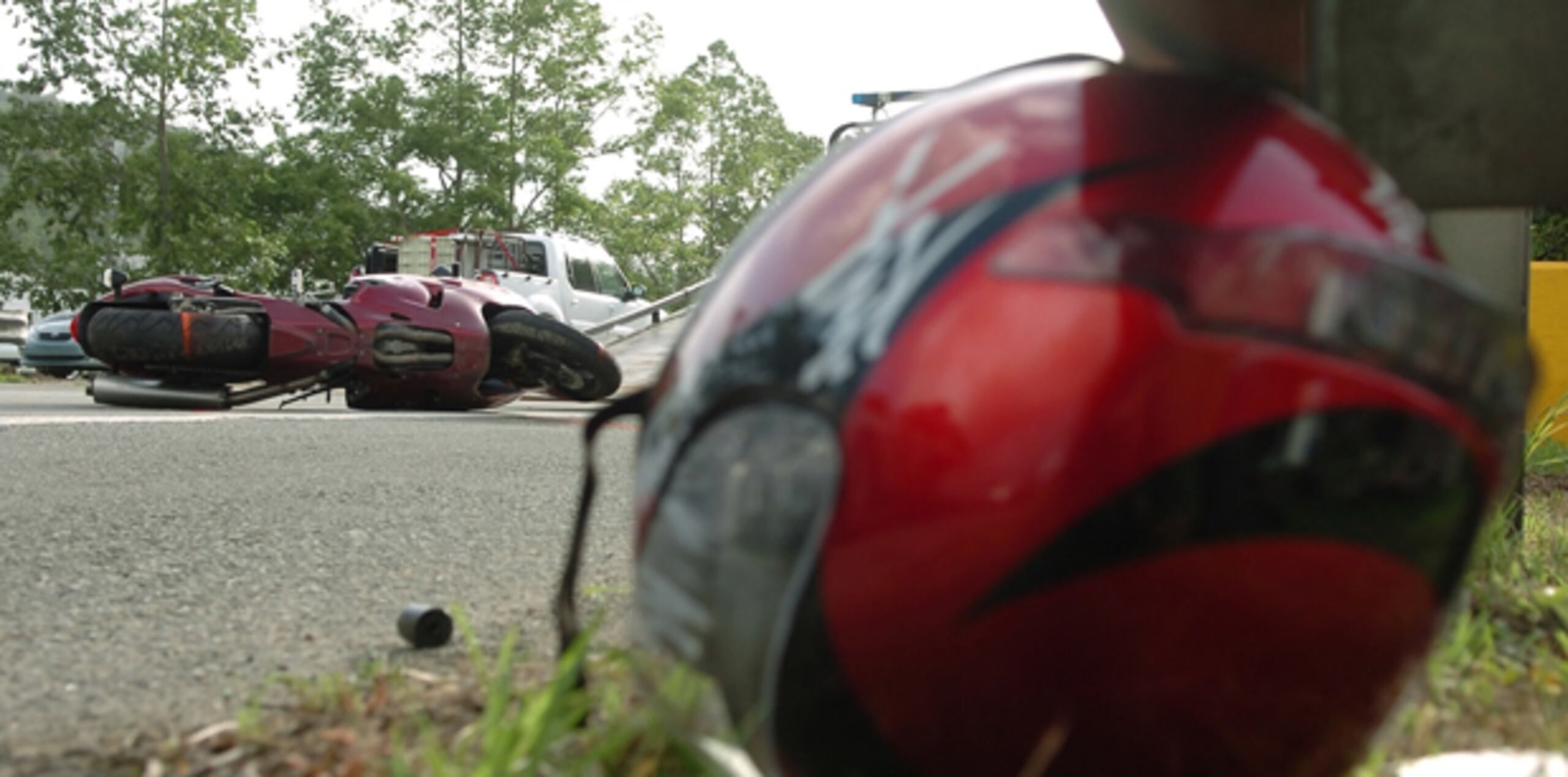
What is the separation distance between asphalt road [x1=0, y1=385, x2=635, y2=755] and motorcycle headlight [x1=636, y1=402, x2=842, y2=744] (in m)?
1.12

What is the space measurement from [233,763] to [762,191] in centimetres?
5781

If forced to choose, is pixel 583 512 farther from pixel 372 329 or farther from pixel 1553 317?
pixel 372 329

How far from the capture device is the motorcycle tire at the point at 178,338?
29.0 ft

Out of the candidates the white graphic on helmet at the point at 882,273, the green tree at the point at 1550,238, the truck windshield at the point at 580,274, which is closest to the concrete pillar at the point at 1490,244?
the white graphic on helmet at the point at 882,273

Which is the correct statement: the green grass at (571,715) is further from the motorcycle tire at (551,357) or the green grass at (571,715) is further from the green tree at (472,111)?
the green tree at (472,111)

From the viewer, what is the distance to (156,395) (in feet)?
29.8

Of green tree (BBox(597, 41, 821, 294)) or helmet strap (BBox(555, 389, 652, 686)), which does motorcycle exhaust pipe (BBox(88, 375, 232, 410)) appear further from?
green tree (BBox(597, 41, 821, 294))

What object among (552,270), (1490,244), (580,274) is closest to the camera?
(1490,244)

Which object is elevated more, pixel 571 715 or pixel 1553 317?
pixel 1553 317

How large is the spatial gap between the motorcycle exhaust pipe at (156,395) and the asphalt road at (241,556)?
1.46m

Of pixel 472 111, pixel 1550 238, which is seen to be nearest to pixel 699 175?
pixel 472 111

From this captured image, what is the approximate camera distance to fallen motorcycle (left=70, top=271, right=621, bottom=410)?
29.2 feet

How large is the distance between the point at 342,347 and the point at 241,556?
548 centimetres

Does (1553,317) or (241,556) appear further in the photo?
(1553,317)
